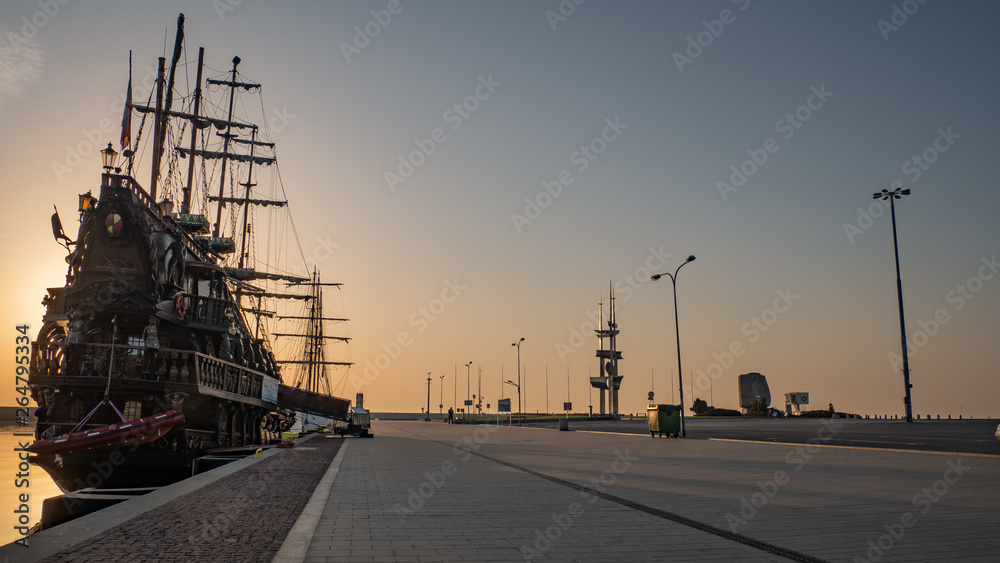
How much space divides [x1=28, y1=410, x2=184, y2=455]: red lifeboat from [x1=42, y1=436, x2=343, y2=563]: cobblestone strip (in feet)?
20.1

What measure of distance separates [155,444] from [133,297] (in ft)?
16.1

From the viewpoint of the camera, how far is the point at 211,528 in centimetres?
778

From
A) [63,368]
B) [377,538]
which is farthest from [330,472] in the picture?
[63,368]

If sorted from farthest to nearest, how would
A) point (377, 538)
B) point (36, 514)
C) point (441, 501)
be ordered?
point (36, 514) < point (441, 501) < point (377, 538)

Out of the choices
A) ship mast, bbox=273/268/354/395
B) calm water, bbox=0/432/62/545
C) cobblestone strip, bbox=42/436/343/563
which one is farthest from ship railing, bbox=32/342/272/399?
ship mast, bbox=273/268/354/395

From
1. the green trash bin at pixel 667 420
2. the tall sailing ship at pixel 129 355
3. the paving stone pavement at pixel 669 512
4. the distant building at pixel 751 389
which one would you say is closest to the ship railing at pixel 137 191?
the tall sailing ship at pixel 129 355

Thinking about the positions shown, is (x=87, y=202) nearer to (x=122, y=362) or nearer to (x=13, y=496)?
(x=122, y=362)

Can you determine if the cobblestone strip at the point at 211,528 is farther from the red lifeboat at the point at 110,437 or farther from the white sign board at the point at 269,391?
the white sign board at the point at 269,391

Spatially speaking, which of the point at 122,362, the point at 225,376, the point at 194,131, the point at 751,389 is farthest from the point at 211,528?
the point at 751,389

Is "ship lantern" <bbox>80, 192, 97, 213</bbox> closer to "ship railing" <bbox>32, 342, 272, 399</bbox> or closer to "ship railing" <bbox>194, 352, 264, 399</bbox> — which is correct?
"ship railing" <bbox>32, 342, 272, 399</bbox>

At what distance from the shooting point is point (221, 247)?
4966 cm

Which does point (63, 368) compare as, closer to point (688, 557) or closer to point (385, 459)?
point (385, 459)

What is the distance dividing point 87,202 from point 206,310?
6.29 m

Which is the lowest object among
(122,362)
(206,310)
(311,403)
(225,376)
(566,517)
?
(566,517)
